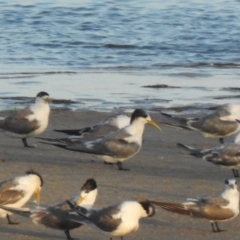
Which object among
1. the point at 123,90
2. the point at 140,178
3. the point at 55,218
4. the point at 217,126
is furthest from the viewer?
the point at 123,90

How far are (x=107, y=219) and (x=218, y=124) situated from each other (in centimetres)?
383

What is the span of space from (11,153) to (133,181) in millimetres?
1631

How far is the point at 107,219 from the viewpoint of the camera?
6.70 meters

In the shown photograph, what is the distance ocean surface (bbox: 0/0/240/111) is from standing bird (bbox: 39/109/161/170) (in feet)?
10.1

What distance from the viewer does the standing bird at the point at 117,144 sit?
9.39m

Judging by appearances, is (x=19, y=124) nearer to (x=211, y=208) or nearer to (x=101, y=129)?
(x=101, y=129)

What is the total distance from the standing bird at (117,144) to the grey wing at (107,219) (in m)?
2.65

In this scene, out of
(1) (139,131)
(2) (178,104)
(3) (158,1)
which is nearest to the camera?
(1) (139,131)

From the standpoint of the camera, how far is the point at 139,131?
9.56m

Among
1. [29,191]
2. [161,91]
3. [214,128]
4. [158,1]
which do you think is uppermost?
[29,191]

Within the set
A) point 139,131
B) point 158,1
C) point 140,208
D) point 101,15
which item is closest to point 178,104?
point 139,131

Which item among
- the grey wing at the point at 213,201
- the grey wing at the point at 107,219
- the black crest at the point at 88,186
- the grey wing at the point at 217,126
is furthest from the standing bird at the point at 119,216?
the grey wing at the point at 217,126

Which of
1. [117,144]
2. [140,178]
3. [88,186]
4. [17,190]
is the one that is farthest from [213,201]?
[117,144]

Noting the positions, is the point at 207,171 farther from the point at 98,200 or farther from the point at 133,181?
the point at 98,200
